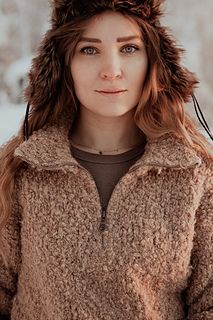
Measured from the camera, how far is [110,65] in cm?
129

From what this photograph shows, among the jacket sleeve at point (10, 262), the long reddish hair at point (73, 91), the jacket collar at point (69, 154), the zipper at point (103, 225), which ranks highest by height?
the long reddish hair at point (73, 91)

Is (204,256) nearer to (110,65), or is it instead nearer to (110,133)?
(110,133)

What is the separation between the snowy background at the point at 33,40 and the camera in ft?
7.57

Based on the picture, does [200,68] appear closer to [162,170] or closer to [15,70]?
[15,70]

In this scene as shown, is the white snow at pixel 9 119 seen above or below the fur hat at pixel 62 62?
below

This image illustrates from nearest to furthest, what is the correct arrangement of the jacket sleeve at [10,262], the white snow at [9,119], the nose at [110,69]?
the nose at [110,69]
the jacket sleeve at [10,262]
the white snow at [9,119]

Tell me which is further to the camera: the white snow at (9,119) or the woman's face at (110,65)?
the white snow at (9,119)

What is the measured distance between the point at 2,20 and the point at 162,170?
1314 mm

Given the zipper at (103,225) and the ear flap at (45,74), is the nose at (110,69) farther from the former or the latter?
the zipper at (103,225)

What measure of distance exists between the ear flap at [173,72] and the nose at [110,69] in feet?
0.40

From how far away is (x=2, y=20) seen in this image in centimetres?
246

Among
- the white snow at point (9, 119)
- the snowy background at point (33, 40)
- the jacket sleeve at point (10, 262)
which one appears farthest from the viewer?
the snowy background at point (33, 40)

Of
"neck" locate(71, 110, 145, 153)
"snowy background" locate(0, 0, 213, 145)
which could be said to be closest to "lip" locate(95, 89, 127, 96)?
"neck" locate(71, 110, 145, 153)

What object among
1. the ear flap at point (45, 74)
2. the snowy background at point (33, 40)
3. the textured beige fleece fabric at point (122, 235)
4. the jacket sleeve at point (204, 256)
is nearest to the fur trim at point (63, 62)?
the ear flap at point (45, 74)
